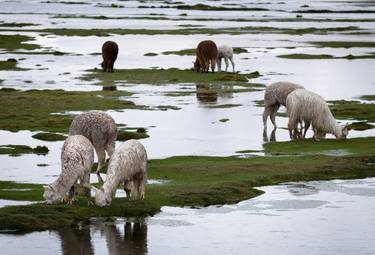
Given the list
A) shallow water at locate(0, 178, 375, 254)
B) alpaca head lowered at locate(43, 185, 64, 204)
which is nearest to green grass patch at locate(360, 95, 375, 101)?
shallow water at locate(0, 178, 375, 254)

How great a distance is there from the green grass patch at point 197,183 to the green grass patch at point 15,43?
4238cm

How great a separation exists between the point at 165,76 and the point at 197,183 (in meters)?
26.0

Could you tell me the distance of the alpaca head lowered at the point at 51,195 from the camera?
1716 centimetres

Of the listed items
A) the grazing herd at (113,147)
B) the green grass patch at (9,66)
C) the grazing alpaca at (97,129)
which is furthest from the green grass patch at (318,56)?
the grazing alpaca at (97,129)

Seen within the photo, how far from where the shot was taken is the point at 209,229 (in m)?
16.8

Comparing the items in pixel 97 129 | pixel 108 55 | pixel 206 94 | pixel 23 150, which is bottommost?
pixel 206 94

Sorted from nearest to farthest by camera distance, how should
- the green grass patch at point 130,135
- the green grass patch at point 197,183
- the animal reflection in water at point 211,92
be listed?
the green grass patch at point 197,183, the green grass patch at point 130,135, the animal reflection in water at point 211,92

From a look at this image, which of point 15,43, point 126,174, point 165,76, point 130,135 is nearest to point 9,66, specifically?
point 165,76

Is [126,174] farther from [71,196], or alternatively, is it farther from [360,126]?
[360,126]

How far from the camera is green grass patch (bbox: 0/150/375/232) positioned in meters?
17.0

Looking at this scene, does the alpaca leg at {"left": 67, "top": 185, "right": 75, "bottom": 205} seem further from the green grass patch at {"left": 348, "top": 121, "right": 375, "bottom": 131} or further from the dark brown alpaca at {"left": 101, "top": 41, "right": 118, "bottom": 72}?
the dark brown alpaca at {"left": 101, "top": 41, "right": 118, "bottom": 72}

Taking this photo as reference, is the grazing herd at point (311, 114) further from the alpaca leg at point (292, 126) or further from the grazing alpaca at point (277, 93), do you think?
the grazing alpaca at point (277, 93)

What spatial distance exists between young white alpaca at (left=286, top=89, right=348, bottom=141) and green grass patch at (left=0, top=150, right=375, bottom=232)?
895 mm

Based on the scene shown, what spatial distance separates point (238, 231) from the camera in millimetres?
16734
